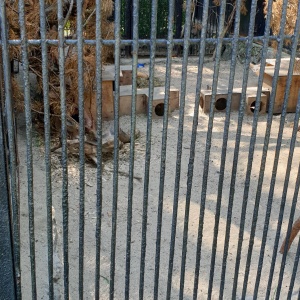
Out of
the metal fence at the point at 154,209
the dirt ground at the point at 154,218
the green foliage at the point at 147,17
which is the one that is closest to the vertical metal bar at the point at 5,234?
the metal fence at the point at 154,209

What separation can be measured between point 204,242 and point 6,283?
109 inches

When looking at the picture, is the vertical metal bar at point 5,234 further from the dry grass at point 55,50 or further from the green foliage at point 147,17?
the green foliage at point 147,17

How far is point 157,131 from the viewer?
7.43m

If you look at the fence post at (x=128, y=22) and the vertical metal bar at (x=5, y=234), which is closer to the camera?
the vertical metal bar at (x=5, y=234)

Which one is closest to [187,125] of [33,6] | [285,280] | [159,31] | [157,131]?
[157,131]

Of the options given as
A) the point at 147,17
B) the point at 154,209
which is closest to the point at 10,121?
the point at 154,209

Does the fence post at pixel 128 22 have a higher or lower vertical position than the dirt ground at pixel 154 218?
higher

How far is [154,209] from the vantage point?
5344mm

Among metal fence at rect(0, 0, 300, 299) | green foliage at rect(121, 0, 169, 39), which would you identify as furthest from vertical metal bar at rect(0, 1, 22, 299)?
green foliage at rect(121, 0, 169, 39)

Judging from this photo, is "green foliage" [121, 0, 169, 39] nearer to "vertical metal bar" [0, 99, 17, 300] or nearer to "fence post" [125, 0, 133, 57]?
"fence post" [125, 0, 133, 57]

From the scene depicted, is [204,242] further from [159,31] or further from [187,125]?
[159,31]

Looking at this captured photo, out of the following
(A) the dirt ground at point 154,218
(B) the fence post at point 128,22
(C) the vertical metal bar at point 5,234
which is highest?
(C) the vertical metal bar at point 5,234

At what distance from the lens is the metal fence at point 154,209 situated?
6.57 feet

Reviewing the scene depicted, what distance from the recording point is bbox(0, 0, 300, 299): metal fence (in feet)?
6.57
